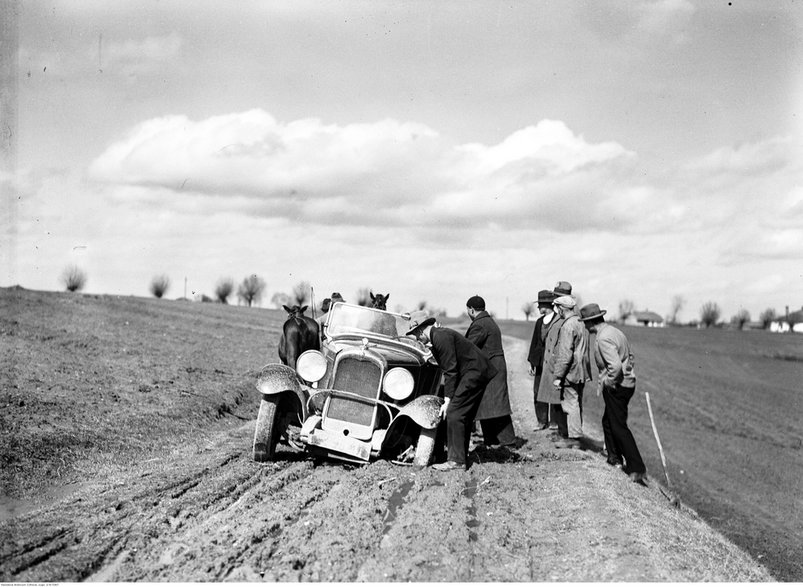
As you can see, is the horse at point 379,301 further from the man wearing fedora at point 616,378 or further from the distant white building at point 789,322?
the distant white building at point 789,322

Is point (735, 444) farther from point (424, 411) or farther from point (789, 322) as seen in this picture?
point (789, 322)

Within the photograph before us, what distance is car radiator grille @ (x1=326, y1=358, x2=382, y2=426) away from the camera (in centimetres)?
945

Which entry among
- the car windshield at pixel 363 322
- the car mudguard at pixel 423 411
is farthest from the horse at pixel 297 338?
the car mudguard at pixel 423 411

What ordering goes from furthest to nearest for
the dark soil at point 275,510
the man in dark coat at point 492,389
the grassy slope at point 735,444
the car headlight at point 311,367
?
the grassy slope at point 735,444 < the man in dark coat at point 492,389 < the car headlight at point 311,367 < the dark soil at point 275,510

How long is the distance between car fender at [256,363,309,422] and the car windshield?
142 cm

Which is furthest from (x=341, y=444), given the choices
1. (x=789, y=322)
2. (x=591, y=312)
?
(x=789, y=322)

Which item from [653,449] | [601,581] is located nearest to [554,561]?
[601,581]

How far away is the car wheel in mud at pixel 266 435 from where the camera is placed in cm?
925

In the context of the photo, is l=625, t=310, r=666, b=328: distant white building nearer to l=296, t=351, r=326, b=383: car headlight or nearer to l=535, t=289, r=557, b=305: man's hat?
l=535, t=289, r=557, b=305: man's hat

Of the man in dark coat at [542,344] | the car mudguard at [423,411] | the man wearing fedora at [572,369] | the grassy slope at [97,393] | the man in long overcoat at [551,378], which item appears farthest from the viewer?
the man in dark coat at [542,344]

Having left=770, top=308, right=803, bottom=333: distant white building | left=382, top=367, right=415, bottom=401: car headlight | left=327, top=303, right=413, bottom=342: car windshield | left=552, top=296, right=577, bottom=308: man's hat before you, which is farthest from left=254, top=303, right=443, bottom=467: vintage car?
left=770, top=308, right=803, bottom=333: distant white building

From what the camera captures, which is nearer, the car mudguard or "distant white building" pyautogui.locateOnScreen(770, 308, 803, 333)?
the car mudguard

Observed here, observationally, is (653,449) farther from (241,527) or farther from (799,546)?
(241,527)

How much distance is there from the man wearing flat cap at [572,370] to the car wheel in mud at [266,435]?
13.3 feet
